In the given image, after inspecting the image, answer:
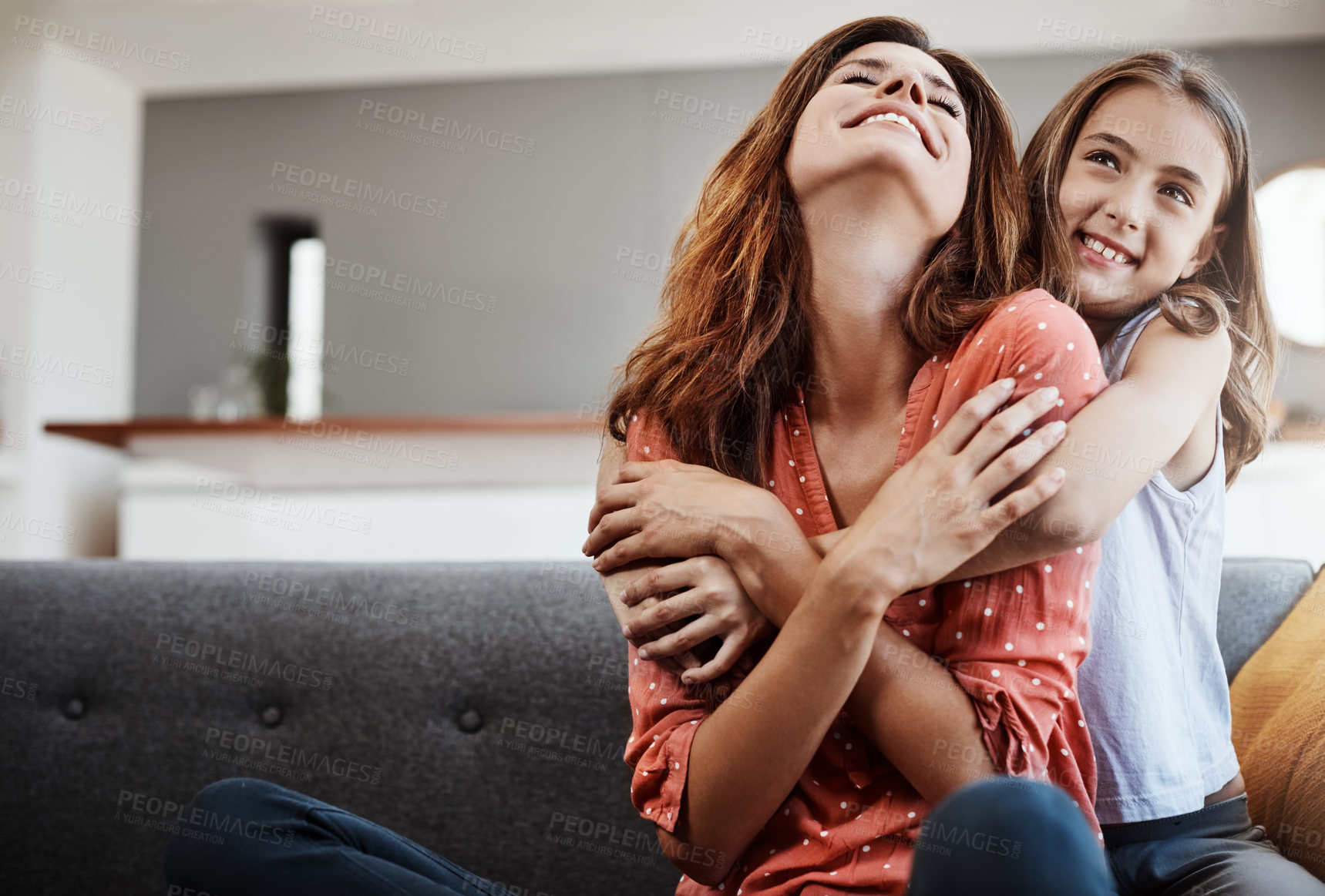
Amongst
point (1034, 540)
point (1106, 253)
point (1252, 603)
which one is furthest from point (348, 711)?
point (1252, 603)

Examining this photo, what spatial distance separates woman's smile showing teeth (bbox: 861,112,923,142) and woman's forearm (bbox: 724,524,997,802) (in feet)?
1.08

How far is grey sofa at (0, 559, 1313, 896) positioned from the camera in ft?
3.64

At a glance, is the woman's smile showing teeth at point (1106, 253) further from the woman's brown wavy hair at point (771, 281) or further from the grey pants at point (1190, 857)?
the grey pants at point (1190, 857)

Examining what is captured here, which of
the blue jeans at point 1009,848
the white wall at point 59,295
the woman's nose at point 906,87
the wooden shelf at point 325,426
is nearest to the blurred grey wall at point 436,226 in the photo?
the white wall at point 59,295

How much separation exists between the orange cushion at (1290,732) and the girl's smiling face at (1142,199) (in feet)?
1.29

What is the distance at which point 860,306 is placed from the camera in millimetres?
806

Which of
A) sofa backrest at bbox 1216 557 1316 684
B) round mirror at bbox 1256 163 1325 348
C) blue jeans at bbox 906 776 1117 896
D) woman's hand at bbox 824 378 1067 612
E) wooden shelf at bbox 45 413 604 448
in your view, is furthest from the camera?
wooden shelf at bbox 45 413 604 448

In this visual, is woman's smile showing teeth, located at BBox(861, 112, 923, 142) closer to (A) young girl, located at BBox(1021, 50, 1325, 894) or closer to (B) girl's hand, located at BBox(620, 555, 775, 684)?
(A) young girl, located at BBox(1021, 50, 1325, 894)

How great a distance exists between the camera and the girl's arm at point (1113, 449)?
0.65 meters

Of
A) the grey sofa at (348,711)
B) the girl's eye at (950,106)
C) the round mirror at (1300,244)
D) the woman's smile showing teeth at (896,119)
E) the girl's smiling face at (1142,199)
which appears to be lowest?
the grey sofa at (348,711)

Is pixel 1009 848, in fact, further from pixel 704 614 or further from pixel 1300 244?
pixel 1300 244

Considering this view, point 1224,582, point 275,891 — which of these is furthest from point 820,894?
point 1224,582

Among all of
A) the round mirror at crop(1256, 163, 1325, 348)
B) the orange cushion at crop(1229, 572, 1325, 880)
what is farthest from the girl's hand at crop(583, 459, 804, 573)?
the round mirror at crop(1256, 163, 1325, 348)

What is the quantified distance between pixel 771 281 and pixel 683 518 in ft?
0.78
